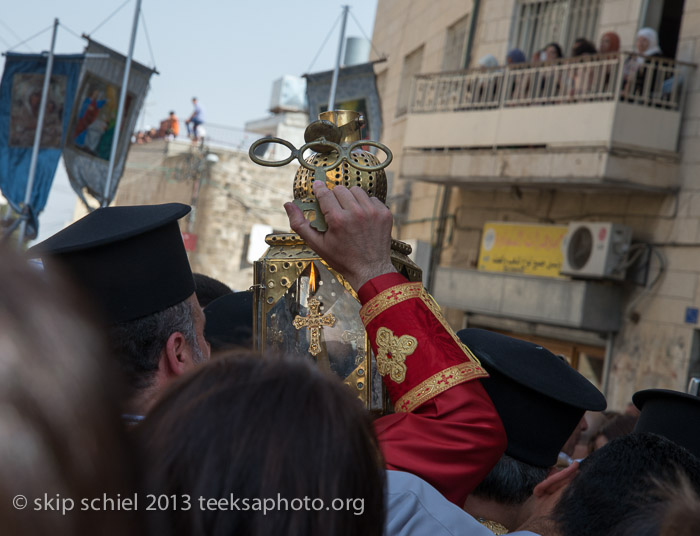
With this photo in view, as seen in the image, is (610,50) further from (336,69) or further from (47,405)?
(47,405)

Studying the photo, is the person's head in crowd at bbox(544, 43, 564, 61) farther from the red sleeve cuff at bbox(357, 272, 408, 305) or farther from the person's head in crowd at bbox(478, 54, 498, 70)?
the red sleeve cuff at bbox(357, 272, 408, 305)

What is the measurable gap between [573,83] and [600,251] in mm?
2337

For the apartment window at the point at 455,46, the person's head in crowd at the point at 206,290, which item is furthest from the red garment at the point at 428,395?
the apartment window at the point at 455,46

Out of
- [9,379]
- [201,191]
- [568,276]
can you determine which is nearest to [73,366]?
[9,379]

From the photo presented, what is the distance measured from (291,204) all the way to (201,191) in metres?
25.9

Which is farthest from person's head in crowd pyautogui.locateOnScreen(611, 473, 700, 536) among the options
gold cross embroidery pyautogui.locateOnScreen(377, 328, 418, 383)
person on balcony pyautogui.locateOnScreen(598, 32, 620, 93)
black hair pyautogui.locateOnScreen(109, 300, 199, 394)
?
person on balcony pyautogui.locateOnScreen(598, 32, 620, 93)

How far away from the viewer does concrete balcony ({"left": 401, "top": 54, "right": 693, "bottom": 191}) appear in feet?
35.3

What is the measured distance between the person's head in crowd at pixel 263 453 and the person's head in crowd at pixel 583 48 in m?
11.0

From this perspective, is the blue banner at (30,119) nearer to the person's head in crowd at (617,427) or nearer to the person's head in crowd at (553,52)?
the person's head in crowd at (553,52)

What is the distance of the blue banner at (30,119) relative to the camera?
1288 centimetres

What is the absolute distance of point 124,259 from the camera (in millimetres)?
1737

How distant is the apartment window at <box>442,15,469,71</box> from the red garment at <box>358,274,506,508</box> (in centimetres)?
1335

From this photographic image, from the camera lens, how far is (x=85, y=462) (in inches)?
29.7

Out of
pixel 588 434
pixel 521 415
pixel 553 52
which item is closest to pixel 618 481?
pixel 521 415
